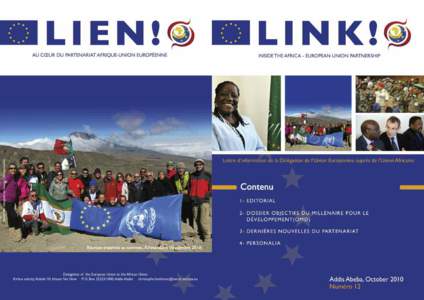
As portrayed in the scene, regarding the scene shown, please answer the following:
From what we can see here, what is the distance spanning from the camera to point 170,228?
5207mm

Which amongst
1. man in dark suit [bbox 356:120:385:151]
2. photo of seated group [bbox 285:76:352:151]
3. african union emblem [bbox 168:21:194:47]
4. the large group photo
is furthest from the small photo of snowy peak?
man in dark suit [bbox 356:120:385:151]

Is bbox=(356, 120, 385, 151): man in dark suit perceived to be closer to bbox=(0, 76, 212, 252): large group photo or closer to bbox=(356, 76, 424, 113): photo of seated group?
bbox=(356, 76, 424, 113): photo of seated group

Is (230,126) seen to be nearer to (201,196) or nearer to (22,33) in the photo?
(201,196)

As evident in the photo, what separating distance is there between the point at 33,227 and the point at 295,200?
2.66m

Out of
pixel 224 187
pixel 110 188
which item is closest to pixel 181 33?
pixel 224 187

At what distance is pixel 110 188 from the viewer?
5289mm

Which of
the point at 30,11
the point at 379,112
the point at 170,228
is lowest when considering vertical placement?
the point at 170,228

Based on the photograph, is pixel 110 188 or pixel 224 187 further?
pixel 110 188

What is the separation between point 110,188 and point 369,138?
8.76 ft

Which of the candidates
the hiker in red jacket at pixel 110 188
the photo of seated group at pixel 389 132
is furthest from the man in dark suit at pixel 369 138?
the hiker in red jacket at pixel 110 188

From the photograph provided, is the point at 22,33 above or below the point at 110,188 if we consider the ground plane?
above

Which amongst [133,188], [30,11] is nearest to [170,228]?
[133,188]

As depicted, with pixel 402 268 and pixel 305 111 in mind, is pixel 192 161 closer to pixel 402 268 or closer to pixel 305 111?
pixel 305 111

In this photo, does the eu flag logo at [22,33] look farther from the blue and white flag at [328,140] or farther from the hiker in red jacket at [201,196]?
the blue and white flag at [328,140]
